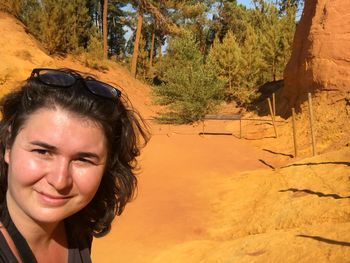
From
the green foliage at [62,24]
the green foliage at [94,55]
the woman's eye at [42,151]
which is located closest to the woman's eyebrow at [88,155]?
the woman's eye at [42,151]

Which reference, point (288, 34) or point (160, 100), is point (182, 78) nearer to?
point (160, 100)

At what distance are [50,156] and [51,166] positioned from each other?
0.04m

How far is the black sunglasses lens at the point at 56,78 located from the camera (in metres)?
1.43

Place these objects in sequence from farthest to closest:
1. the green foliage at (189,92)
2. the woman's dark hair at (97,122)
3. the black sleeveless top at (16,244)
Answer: the green foliage at (189,92)
the woman's dark hair at (97,122)
the black sleeveless top at (16,244)

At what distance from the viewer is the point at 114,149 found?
1745mm

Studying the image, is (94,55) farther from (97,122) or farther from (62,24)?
(97,122)

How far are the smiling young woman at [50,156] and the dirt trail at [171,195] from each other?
1.55 m

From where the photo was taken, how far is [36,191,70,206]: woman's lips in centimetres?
132

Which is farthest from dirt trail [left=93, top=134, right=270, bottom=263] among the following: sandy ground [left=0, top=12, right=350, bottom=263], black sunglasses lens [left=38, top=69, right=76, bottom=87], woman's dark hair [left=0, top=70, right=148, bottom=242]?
black sunglasses lens [left=38, top=69, right=76, bottom=87]

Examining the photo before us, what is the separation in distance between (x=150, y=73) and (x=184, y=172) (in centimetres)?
→ 2302

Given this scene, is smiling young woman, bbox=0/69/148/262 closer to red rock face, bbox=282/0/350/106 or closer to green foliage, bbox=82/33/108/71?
red rock face, bbox=282/0/350/106

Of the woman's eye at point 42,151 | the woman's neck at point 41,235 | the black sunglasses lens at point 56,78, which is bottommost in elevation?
the woman's neck at point 41,235

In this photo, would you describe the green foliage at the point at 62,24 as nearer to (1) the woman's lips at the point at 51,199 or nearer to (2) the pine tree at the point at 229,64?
(2) the pine tree at the point at 229,64

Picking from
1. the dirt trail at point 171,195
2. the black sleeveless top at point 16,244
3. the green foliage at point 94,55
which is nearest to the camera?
the black sleeveless top at point 16,244
